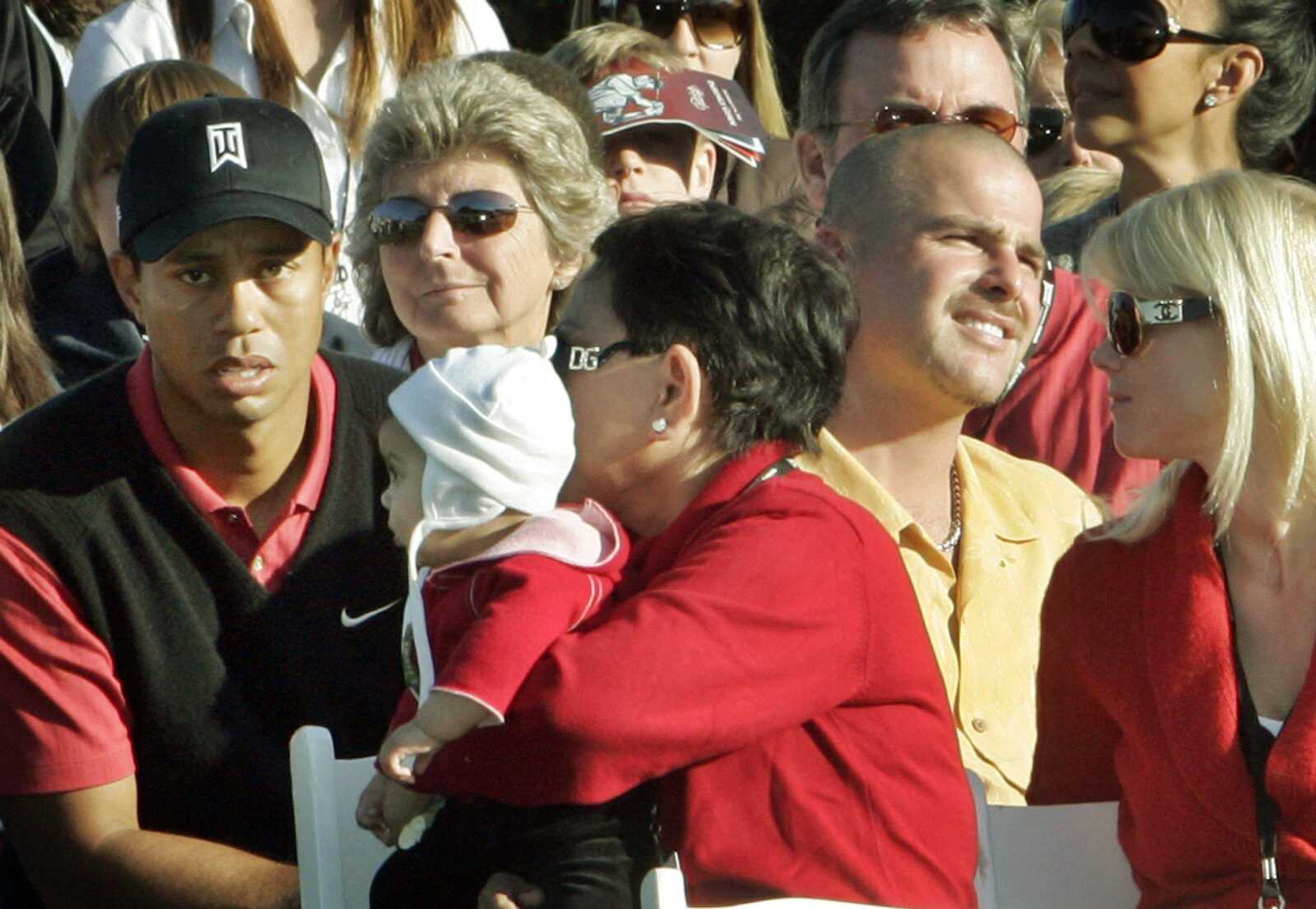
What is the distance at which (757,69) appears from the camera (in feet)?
19.5

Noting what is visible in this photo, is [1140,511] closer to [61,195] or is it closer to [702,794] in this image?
[702,794]

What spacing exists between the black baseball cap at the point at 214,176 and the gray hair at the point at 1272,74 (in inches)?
101

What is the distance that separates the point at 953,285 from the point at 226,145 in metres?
1.32

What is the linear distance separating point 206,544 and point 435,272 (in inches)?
44.0

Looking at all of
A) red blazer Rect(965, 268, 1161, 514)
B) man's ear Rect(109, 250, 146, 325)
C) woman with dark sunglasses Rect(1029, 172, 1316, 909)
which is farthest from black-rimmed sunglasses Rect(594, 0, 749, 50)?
woman with dark sunglasses Rect(1029, 172, 1316, 909)

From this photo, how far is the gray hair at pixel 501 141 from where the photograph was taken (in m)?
4.33

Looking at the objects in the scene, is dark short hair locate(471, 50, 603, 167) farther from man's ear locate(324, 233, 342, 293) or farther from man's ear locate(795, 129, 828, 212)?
man's ear locate(324, 233, 342, 293)

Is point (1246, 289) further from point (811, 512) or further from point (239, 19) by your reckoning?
point (239, 19)

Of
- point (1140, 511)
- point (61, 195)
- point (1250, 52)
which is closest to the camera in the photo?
point (1140, 511)

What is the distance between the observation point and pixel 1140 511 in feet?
11.2

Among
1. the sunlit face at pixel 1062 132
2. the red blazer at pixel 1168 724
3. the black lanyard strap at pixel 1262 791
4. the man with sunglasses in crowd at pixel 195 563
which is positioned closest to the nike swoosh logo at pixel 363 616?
the man with sunglasses in crowd at pixel 195 563

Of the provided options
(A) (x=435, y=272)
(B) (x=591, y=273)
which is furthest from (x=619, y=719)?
(A) (x=435, y=272)

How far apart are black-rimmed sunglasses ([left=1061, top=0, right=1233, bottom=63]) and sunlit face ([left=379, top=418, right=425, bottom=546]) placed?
2.66 metres

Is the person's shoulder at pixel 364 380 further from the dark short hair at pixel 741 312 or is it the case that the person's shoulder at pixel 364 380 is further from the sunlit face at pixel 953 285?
the sunlit face at pixel 953 285
